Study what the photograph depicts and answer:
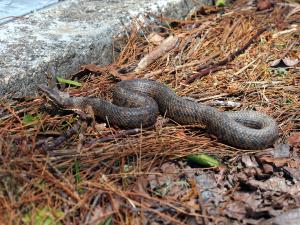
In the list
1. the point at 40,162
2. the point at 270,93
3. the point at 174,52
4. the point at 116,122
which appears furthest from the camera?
the point at 174,52

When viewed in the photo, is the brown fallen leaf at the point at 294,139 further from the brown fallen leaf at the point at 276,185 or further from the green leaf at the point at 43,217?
the green leaf at the point at 43,217

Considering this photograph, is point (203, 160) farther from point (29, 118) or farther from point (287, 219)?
point (29, 118)

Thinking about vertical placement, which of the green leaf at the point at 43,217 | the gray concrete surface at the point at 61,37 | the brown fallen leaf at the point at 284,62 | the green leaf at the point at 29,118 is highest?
the gray concrete surface at the point at 61,37

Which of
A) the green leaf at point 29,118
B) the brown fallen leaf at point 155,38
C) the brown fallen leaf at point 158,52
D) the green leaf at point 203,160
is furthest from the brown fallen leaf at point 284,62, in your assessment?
the green leaf at point 29,118

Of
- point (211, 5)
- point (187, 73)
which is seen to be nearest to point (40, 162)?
point (187, 73)

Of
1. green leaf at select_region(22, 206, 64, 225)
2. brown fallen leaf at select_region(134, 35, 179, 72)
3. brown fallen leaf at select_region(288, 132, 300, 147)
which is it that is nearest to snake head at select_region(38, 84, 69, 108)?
brown fallen leaf at select_region(134, 35, 179, 72)

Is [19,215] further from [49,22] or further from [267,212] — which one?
[49,22]
